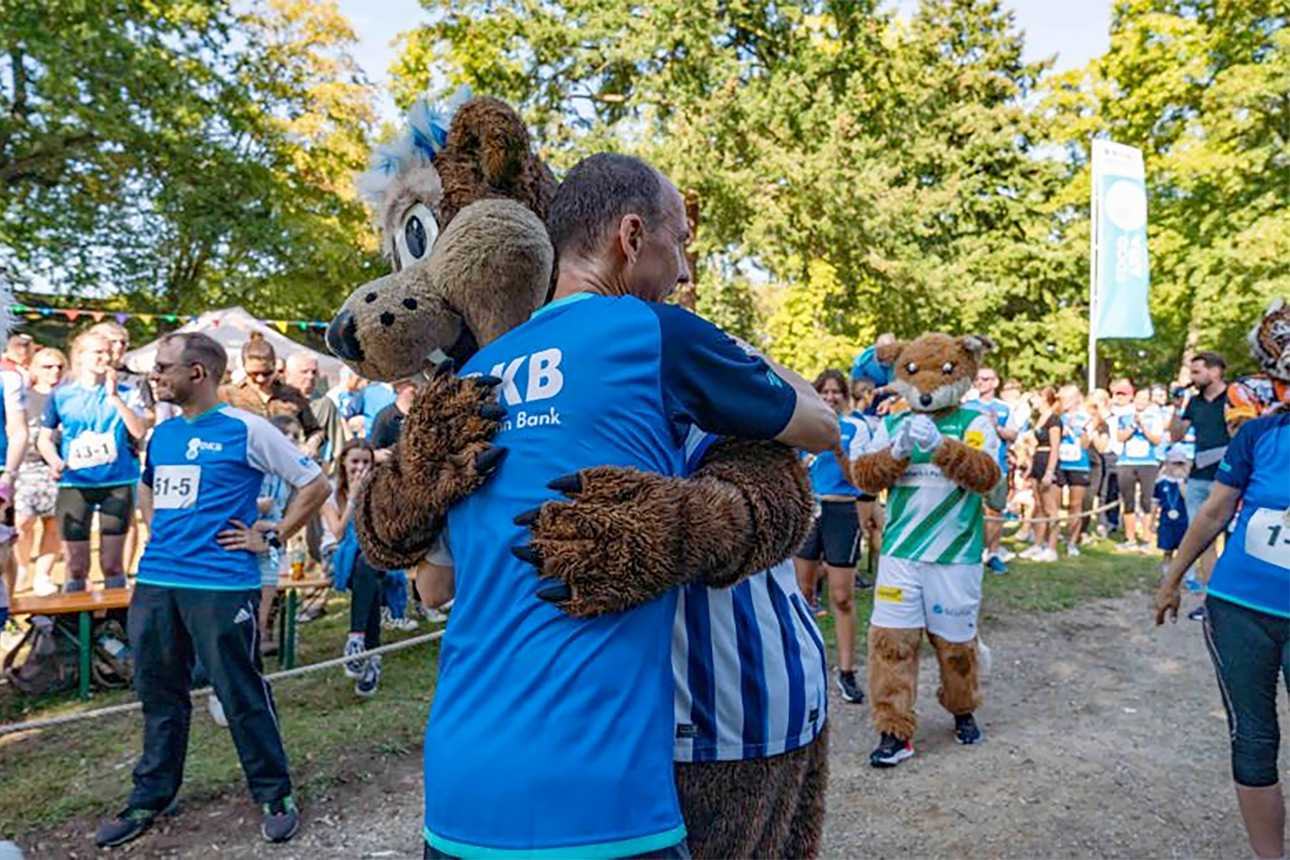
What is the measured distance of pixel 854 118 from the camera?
20719 mm

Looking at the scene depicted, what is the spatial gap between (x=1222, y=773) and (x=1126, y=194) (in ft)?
40.1

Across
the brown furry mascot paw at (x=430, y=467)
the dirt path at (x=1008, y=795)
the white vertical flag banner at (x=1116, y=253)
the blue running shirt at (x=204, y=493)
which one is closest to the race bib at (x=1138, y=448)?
the white vertical flag banner at (x=1116, y=253)

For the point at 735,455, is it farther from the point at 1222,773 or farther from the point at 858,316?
the point at 858,316

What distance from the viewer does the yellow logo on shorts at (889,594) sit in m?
4.93

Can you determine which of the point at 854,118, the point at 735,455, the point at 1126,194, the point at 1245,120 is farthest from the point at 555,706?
the point at 1245,120

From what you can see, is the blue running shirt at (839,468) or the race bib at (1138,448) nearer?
the blue running shirt at (839,468)

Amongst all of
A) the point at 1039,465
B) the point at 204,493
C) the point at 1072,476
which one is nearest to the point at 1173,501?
the point at 1072,476

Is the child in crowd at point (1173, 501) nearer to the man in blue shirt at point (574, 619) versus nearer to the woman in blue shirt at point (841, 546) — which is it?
the woman in blue shirt at point (841, 546)

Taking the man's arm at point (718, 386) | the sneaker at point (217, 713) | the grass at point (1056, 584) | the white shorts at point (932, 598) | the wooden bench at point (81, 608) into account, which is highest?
the man's arm at point (718, 386)

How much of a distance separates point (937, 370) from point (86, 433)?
626 centimetres

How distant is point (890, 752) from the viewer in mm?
4922

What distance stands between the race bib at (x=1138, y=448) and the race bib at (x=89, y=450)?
37.3 feet

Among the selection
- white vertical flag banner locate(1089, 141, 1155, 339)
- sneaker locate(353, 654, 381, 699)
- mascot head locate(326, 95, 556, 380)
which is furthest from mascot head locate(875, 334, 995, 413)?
white vertical flag banner locate(1089, 141, 1155, 339)

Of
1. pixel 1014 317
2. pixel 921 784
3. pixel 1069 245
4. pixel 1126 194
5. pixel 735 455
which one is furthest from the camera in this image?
pixel 1014 317
